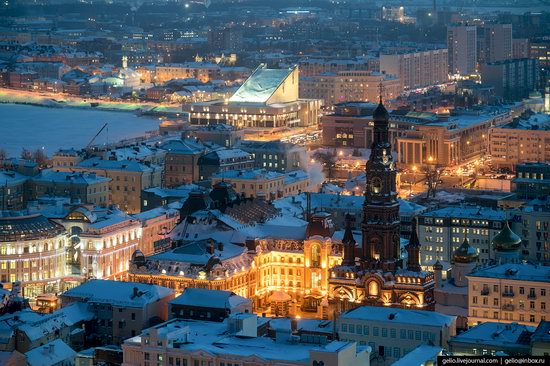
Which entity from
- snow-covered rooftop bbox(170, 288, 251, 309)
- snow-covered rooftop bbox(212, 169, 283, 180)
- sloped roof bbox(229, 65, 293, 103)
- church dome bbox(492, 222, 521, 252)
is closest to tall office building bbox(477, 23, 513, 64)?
sloped roof bbox(229, 65, 293, 103)

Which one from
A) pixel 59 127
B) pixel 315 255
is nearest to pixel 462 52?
Result: pixel 59 127

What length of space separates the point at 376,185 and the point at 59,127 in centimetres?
3876

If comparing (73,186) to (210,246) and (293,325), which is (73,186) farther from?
(293,325)

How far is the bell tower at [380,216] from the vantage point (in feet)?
109

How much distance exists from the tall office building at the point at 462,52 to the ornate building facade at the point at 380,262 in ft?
195

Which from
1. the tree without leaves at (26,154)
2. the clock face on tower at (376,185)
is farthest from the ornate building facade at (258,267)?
the tree without leaves at (26,154)

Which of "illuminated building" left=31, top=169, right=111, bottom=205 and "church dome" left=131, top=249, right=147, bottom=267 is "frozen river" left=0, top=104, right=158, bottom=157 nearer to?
"illuminated building" left=31, top=169, right=111, bottom=205

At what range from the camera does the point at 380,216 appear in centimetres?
3338

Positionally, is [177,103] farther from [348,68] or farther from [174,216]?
[174,216]

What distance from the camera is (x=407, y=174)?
54969 mm

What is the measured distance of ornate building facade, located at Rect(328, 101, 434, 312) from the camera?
33.0 m

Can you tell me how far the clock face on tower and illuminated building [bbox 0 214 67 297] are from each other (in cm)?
708

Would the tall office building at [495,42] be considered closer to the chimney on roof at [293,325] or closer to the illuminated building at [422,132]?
the illuminated building at [422,132]

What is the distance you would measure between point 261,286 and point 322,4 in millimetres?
119628
